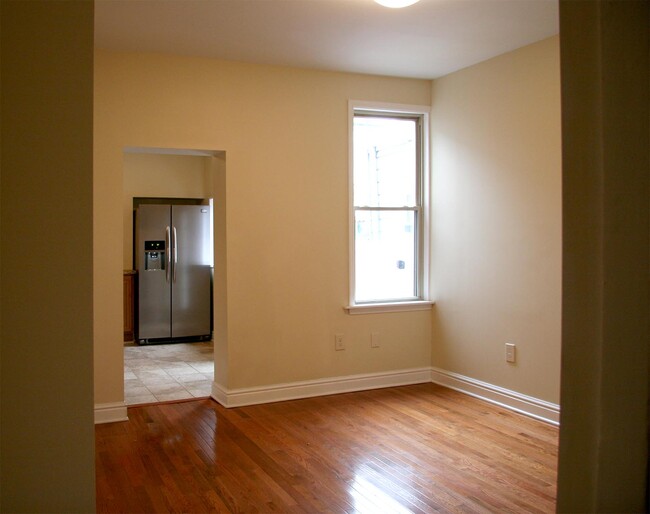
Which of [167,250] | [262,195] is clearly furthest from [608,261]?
[167,250]

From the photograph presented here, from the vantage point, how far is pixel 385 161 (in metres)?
5.36

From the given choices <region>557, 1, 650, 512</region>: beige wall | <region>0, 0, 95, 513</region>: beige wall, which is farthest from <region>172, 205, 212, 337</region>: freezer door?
<region>557, 1, 650, 512</region>: beige wall

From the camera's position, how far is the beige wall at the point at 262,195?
4391 millimetres

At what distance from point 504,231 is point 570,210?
3.24m

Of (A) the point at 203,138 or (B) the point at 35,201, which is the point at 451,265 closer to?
(A) the point at 203,138

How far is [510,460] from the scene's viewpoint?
139 inches

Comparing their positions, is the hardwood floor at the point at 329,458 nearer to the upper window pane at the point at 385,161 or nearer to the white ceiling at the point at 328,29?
the upper window pane at the point at 385,161

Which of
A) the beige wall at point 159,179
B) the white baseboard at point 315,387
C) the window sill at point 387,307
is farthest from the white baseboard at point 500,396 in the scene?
the beige wall at point 159,179

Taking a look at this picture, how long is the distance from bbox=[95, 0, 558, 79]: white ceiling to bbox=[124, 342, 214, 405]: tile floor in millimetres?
2633

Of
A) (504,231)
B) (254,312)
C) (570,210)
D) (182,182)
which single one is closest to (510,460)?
(504,231)

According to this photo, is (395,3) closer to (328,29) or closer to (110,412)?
(328,29)

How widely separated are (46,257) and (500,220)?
374 centimetres

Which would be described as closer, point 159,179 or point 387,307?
point 387,307

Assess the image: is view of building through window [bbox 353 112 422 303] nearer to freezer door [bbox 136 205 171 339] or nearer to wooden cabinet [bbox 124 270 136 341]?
freezer door [bbox 136 205 171 339]
